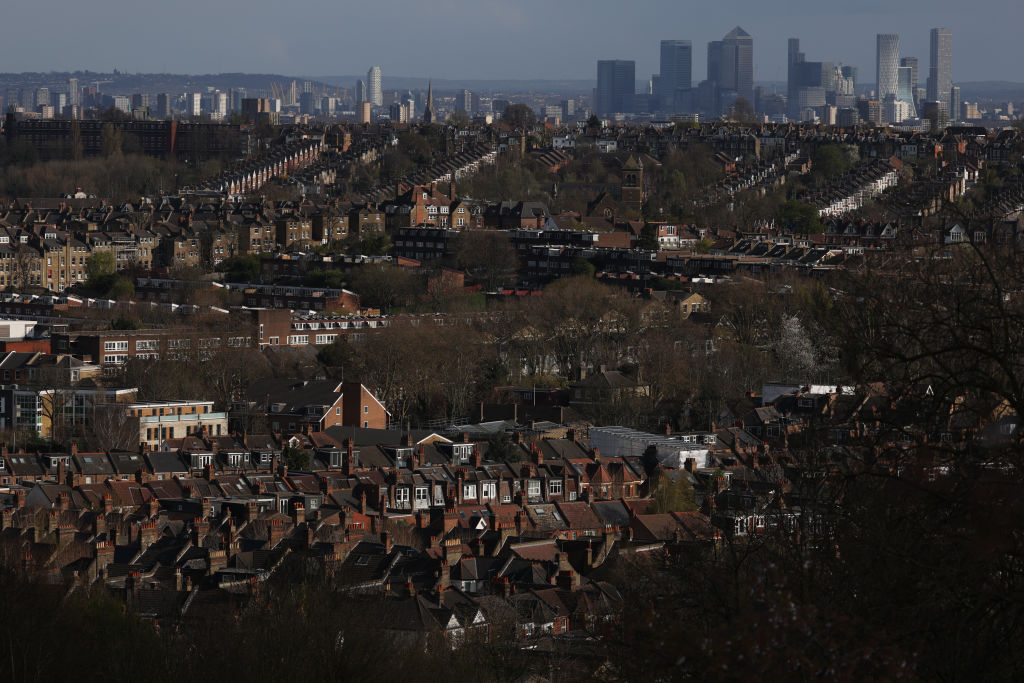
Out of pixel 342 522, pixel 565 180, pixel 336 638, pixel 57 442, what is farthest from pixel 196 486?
pixel 565 180

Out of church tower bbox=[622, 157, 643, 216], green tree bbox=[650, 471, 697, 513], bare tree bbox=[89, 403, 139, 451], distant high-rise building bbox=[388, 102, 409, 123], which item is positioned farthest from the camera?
distant high-rise building bbox=[388, 102, 409, 123]

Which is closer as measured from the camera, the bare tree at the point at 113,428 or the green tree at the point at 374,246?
the bare tree at the point at 113,428

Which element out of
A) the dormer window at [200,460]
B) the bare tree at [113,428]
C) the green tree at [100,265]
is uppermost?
the dormer window at [200,460]

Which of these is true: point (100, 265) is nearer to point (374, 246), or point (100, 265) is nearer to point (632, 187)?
point (374, 246)

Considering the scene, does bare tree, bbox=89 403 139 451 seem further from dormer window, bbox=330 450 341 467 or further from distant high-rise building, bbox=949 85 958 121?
distant high-rise building, bbox=949 85 958 121

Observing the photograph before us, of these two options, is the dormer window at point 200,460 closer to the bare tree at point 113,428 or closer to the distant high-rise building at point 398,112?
the bare tree at point 113,428

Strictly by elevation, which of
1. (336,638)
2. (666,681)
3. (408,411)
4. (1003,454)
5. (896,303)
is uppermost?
(896,303)

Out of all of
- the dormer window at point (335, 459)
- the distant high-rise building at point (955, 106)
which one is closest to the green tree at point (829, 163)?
the dormer window at point (335, 459)

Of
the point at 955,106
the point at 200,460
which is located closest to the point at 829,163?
the point at 200,460

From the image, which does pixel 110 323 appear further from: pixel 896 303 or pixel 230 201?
pixel 896 303

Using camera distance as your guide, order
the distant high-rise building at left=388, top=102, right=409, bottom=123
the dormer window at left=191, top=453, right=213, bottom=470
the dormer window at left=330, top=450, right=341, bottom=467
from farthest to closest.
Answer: the distant high-rise building at left=388, top=102, right=409, bottom=123 → the dormer window at left=330, top=450, right=341, bottom=467 → the dormer window at left=191, top=453, right=213, bottom=470

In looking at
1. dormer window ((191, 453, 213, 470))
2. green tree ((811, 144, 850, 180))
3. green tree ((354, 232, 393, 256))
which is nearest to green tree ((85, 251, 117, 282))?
green tree ((354, 232, 393, 256))
